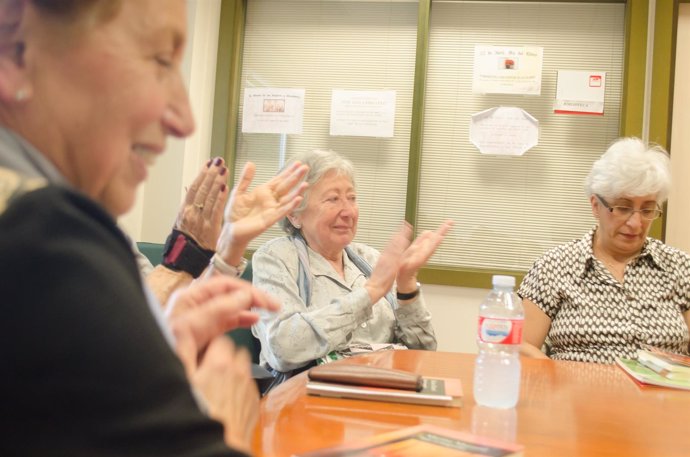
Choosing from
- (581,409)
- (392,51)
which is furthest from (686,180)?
(581,409)

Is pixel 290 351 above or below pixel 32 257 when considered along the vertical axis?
below

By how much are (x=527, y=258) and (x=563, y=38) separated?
1.09m

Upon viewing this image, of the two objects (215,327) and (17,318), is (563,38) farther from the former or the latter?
(17,318)

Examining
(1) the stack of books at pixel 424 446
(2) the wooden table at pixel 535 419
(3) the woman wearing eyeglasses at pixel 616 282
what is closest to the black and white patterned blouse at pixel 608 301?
(3) the woman wearing eyeglasses at pixel 616 282

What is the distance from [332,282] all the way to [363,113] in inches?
52.1

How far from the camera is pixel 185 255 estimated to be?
4.31 feet

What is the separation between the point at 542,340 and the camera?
2.37 meters

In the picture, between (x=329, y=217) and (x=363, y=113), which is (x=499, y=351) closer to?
(x=329, y=217)

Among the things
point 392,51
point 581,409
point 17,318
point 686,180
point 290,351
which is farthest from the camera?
point 392,51

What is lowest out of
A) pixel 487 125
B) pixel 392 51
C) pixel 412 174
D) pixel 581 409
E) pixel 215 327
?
pixel 581 409

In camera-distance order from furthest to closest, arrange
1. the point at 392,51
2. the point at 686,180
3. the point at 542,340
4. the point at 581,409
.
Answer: the point at 392,51 < the point at 686,180 < the point at 542,340 < the point at 581,409

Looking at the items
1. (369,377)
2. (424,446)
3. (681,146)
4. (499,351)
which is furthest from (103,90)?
(681,146)

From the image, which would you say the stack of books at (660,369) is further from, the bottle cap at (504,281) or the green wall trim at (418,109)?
the green wall trim at (418,109)

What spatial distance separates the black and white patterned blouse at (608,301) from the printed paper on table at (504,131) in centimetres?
80
